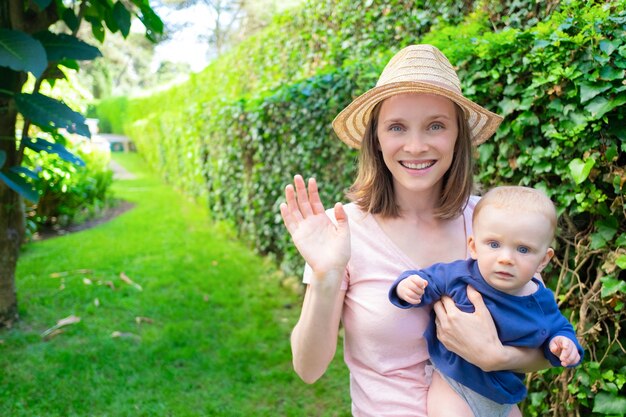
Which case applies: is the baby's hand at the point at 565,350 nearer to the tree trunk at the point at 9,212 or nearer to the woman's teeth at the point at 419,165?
the woman's teeth at the point at 419,165

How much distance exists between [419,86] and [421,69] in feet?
0.28

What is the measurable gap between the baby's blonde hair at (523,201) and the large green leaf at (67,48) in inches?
81.7

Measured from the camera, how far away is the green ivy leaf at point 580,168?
196 centimetres

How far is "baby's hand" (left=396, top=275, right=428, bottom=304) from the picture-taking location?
55.6 inches

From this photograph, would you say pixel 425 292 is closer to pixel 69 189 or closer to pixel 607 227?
pixel 607 227

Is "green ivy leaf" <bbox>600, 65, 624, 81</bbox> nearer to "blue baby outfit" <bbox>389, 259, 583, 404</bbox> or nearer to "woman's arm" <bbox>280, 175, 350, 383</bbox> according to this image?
"blue baby outfit" <bbox>389, 259, 583, 404</bbox>

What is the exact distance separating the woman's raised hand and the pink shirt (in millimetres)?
111

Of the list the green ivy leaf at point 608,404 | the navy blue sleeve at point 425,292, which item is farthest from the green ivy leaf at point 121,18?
the green ivy leaf at point 608,404

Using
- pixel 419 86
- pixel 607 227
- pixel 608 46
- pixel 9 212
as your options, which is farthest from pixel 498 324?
pixel 9 212

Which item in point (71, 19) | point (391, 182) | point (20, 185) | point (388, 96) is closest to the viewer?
point (388, 96)

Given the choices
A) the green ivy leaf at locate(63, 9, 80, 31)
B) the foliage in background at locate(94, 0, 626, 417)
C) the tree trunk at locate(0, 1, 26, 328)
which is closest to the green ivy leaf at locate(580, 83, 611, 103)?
the foliage in background at locate(94, 0, 626, 417)

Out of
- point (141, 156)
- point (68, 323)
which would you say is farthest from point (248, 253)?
point (141, 156)

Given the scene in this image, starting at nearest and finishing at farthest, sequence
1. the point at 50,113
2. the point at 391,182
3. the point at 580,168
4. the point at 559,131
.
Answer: the point at 391,182 < the point at 580,168 < the point at 559,131 < the point at 50,113

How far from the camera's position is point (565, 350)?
4.56 feet
